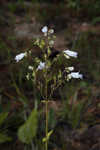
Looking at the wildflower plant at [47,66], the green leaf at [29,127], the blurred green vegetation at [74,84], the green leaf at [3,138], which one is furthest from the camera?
the blurred green vegetation at [74,84]

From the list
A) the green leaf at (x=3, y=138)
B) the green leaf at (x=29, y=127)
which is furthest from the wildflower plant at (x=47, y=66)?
the green leaf at (x=3, y=138)

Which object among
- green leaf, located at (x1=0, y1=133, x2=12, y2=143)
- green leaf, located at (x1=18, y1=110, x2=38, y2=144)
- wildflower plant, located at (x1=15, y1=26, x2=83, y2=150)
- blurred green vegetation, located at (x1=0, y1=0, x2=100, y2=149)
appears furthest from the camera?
blurred green vegetation, located at (x1=0, y1=0, x2=100, y2=149)

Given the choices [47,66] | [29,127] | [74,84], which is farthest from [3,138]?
[74,84]

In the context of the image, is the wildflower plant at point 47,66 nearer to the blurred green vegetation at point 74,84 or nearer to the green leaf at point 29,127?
the green leaf at point 29,127

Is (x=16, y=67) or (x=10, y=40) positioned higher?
(x=10, y=40)

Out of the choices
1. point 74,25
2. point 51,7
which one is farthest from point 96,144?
point 51,7

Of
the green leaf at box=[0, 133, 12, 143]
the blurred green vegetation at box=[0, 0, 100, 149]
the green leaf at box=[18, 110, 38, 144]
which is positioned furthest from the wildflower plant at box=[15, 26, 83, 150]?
the green leaf at box=[0, 133, 12, 143]

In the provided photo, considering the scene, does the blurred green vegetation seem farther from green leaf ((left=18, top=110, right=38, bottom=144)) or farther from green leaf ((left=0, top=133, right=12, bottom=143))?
green leaf ((left=18, top=110, right=38, bottom=144))

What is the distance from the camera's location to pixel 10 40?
3.19 metres

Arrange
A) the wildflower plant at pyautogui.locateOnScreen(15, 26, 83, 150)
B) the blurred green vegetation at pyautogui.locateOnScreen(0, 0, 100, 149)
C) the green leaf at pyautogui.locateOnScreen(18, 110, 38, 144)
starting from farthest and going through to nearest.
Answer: the blurred green vegetation at pyautogui.locateOnScreen(0, 0, 100, 149) < the wildflower plant at pyautogui.locateOnScreen(15, 26, 83, 150) < the green leaf at pyautogui.locateOnScreen(18, 110, 38, 144)

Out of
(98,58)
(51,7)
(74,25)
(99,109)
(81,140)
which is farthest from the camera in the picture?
(51,7)

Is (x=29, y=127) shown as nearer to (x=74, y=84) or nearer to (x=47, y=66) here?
(x=47, y=66)

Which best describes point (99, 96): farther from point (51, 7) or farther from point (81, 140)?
point (51, 7)

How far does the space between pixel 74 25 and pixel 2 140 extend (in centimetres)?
252
